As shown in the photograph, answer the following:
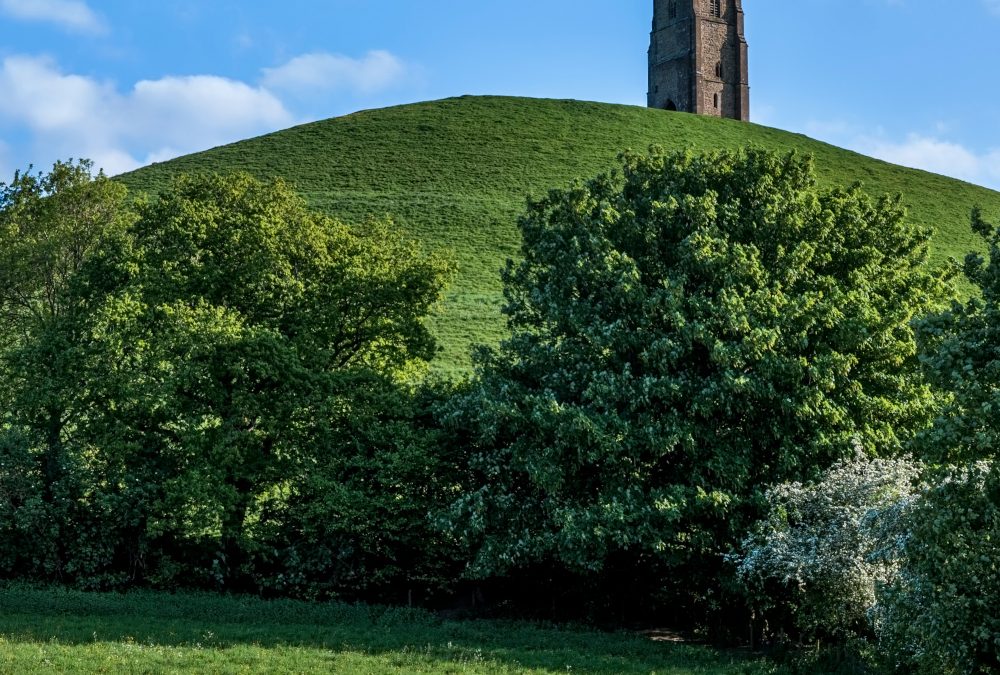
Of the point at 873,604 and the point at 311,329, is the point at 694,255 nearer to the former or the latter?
the point at 873,604

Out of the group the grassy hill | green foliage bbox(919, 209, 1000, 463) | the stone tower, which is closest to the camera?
green foliage bbox(919, 209, 1000, 463)

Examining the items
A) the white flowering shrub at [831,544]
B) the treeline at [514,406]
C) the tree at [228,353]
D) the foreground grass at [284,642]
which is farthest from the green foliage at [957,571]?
the tree at [228,353]

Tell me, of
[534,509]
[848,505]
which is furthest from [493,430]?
[848,505]

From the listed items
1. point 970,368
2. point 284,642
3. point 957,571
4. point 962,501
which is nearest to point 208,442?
point 284,642

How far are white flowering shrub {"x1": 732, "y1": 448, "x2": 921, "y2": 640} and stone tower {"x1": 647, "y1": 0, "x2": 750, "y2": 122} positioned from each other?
11930 centimetres

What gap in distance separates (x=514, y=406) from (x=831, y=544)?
33.1 feet

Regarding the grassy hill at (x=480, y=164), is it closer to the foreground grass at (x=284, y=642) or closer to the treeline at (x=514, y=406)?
the treeline at (x=514, y=406)

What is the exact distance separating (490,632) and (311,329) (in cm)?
1462

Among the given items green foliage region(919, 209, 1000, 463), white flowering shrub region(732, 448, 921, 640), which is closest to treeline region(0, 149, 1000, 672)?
white flowering shrub region(732, 448, 921, 640)

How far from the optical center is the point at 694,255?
3034 cm

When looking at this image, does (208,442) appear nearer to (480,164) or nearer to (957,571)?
(957,571)

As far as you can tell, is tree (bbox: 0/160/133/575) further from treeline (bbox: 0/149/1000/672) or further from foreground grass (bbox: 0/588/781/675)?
foreground grass (bbox: 0/588/781/675)

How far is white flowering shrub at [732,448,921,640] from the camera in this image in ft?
84.5

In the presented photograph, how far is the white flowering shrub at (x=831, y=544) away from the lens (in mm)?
25750
